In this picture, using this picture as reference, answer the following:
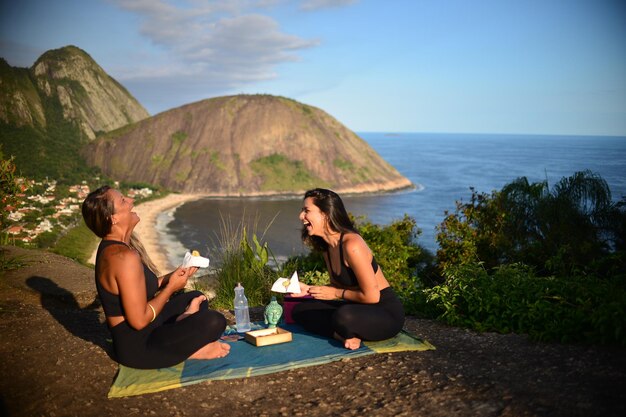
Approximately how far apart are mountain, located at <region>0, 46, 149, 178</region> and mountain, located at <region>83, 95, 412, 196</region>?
20.4 feet

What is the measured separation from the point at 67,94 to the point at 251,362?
90002 millimetres

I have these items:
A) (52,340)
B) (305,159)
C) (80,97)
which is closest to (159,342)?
(52,340)

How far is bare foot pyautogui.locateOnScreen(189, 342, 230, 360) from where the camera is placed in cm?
416

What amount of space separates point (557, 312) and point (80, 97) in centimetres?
9308

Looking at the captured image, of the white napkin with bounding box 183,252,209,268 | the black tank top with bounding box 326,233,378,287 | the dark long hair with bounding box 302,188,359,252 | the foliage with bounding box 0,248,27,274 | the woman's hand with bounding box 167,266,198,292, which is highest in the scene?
the dark long hair with bounding box 302,188,359,252

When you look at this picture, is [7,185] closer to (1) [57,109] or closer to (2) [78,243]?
(2) [78,243]

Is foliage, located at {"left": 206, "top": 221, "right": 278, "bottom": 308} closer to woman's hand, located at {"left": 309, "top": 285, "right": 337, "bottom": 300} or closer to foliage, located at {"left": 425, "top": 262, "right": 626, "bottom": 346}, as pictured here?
foliage, located at {"left": 425, "top": 262, "right": 626, "bottom": 346}

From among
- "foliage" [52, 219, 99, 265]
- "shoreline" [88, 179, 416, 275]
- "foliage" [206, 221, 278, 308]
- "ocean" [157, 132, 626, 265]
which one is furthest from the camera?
"shoreline" [88, 179, 416, 275]

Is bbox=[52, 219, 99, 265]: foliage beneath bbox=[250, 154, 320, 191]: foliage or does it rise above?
beneath

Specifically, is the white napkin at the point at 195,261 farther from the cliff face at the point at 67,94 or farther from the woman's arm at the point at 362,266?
the cliff face at the point at 67,94

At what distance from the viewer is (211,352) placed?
4.18 metres

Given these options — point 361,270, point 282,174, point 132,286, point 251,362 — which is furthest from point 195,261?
point 282,174

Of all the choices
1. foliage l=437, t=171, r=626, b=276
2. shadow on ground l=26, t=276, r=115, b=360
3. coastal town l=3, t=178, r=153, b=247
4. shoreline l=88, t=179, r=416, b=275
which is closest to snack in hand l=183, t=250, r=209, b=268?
shadow on ground l=26, t=276, r=115, b=360

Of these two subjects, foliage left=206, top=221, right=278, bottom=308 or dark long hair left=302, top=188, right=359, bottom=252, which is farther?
foliage left=206, top=221, right=278, bottom=308
